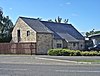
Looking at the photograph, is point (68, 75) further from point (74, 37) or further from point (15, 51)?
point (74, 37)

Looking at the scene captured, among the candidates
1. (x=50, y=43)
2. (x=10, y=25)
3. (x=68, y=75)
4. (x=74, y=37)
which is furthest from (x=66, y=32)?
(x=68, y=75)

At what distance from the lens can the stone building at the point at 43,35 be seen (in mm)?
53906

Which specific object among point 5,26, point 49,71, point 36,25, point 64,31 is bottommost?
point 49,71

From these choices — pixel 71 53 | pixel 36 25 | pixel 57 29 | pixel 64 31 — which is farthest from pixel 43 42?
pixel 71 53

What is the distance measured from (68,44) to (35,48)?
10698 millimetres

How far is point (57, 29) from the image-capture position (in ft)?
207

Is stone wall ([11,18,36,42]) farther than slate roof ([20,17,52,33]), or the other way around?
slate roof ([20,17,52,33])

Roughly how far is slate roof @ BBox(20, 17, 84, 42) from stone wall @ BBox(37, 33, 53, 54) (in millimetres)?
961

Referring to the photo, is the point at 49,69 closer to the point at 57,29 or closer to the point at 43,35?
the point at 43,35

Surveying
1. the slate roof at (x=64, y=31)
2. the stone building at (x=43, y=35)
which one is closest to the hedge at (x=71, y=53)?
the stone building at (x=43, y=35)

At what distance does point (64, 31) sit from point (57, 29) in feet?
6.86

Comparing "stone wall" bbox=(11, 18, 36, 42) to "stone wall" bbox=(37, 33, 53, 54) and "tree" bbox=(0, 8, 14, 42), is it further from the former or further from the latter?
"tree" bbox=(0, 8, 14, 42)

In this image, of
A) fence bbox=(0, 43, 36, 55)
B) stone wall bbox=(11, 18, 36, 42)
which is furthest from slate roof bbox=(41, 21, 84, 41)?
fence bbox=(0, 43, 36, 55)

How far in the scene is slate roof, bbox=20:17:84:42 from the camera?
56.3 m
